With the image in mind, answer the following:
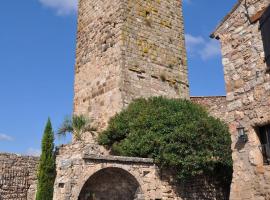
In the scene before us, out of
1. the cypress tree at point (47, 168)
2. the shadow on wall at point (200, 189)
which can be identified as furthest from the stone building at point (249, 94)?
the cypress tree at point (47, 168)

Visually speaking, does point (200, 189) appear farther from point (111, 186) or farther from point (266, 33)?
point (266, 33)

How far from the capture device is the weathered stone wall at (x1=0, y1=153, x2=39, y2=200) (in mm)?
12289

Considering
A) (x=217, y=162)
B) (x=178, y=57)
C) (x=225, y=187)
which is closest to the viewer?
(x=217, y=162)

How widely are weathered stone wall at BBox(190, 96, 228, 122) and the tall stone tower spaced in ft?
9.15

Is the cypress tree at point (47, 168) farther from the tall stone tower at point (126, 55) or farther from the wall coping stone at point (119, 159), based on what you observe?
the wall coping stone at point (119, 159)

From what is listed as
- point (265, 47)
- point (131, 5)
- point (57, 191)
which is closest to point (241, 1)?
point (265, 47)

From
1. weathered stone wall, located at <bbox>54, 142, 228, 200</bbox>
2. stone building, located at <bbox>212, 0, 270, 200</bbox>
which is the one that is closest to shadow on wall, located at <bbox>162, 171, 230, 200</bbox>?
weathered stone wall, located at <bbox>54, 142, 228, 200</bbox>

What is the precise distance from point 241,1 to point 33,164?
9493mm

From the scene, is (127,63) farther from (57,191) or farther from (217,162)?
(57,191)

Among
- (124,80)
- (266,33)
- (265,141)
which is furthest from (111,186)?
(266,33)

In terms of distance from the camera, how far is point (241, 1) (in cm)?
770

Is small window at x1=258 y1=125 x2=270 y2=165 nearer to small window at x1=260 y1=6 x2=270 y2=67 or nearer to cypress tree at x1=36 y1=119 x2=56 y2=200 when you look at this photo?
small window at x1=260 y1=6 x2=270 y2=67

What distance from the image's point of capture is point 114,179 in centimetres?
1098

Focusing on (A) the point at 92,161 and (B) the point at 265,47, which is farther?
(A) the point at 92,161
